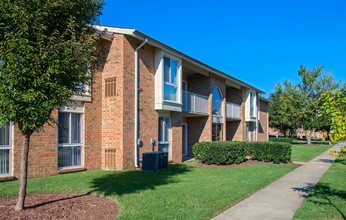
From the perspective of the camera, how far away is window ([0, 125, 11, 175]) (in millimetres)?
9748

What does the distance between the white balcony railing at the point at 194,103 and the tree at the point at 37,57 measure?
41.5 feet

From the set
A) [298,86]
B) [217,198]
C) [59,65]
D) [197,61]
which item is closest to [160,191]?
[217,198]

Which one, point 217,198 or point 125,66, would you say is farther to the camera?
point 125,66

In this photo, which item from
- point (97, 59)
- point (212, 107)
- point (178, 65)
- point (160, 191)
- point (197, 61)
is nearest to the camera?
point (97, 59)

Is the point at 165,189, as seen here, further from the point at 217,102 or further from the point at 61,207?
the point at 217,102

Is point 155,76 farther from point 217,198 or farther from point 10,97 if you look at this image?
point 10,97

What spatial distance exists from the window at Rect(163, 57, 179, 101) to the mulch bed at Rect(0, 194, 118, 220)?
8.63 m

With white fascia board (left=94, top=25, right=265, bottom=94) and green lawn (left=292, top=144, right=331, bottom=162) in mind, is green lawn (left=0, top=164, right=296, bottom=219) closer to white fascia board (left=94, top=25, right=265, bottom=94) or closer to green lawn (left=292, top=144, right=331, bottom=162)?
white fascia board (left=94, top=25, right=265, bottom=94)

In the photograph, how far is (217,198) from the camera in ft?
25.1

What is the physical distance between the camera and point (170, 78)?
16.0m

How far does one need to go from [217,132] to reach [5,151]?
16161mm

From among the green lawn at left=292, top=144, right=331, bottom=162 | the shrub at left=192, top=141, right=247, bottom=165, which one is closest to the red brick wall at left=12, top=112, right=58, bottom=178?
the shrub at left=192, top=141, right=247, bottom=165

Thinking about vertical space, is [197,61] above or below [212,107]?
above

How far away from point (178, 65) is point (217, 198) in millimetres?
10123
